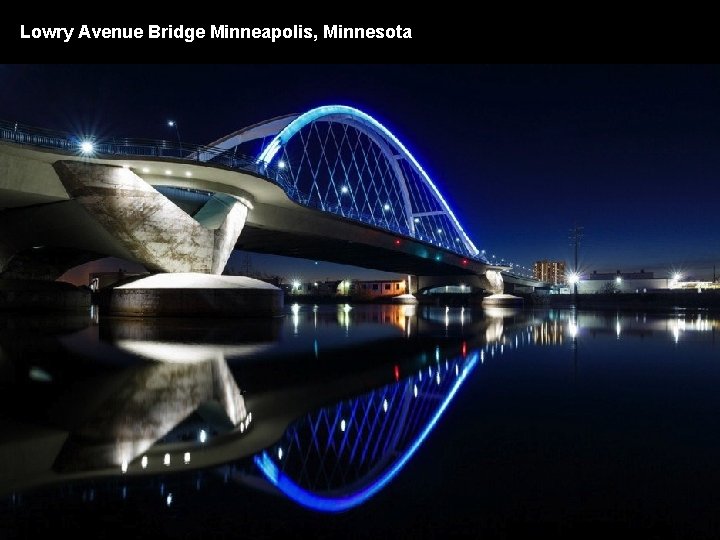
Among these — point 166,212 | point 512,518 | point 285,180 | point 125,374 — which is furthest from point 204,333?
point 285,180

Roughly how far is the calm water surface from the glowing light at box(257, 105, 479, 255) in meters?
25.1

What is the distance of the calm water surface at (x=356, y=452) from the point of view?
3256 mm

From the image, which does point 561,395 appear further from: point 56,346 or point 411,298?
point 411,298

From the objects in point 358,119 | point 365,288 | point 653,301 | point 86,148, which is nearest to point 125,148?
point 86,148

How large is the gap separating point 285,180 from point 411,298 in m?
59.8

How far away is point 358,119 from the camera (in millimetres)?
59875

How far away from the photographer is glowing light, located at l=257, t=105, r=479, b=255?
140 ft

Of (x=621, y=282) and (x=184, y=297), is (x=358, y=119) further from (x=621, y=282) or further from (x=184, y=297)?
(x=621, y=282)

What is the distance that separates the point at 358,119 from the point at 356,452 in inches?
2281

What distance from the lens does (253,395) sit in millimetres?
7238

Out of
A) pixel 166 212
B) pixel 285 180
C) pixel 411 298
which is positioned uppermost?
pixel 285 180

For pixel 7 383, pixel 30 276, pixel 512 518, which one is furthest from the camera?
pixel 30 276

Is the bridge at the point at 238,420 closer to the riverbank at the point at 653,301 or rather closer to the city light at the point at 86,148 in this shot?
the city light at the point at 86,148

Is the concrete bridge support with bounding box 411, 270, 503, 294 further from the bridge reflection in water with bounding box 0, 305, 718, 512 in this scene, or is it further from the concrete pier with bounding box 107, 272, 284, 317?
the bridge reflection in water with bounding box 0, 305, 718, 512
